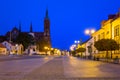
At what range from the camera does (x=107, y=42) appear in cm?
6238

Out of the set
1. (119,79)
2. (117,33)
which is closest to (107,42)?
(117,33)

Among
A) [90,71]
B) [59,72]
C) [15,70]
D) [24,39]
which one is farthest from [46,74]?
[24,39]

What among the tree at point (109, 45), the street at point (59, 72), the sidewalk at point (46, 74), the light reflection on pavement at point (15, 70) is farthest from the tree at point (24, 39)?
the sidewalk at point (46, 74)

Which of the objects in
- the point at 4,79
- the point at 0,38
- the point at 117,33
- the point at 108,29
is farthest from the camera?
the point at 0,38

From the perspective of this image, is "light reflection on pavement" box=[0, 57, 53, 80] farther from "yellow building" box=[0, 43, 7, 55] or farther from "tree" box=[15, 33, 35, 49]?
"tree" box=[15, 33, 35, 49]

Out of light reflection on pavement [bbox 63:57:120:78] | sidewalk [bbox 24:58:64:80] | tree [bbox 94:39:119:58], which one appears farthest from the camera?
tree [bbox 94:39:119:58]

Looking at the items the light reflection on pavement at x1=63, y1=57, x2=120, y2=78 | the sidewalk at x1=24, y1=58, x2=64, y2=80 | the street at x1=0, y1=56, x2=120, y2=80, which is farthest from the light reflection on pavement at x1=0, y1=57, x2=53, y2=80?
the light reflection on pavement at x1=63, y1=57, x2=120, y2=78

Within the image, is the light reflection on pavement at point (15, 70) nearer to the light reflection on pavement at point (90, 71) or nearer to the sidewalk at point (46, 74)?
the sidewalk at point (46, 74)

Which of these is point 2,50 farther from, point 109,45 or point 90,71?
point 90,71

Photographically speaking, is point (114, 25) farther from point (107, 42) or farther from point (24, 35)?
point (24, 35)

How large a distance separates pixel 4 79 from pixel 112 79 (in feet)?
19.6

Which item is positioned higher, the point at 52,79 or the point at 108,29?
the point at 108,29

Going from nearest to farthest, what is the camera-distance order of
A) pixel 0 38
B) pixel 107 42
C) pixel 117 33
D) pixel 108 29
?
pixel 107 42 < pixel 117 33 < pixel 108 29 < pixel 0 38

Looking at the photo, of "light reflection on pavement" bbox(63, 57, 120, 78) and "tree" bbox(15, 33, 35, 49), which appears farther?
"tree" bbox(15, 33, 35, 49)
